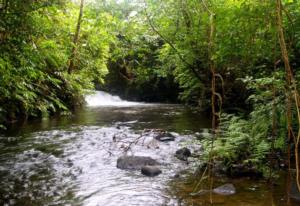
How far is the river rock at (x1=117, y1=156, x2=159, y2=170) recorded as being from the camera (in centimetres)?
650

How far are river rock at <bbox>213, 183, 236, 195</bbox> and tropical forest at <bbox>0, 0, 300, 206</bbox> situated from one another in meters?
0.02

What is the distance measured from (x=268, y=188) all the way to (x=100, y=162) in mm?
3462

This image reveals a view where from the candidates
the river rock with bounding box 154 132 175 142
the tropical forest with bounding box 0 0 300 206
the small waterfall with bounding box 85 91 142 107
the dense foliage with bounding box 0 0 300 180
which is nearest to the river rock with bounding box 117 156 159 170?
the tropical forest with bounding box 0 0 300 206

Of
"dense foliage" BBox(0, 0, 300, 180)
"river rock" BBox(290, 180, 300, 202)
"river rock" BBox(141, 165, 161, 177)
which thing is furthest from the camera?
"river rock" BBox(141, 165, 161, 177)

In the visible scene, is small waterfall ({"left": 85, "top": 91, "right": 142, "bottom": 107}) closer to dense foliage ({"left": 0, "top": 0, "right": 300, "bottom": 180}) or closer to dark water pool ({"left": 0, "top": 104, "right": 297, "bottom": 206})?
dense foliage ({"left": 0, "top": 0, "right": 300, "bottom": 180})

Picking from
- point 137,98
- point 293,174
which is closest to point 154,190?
point 293,174

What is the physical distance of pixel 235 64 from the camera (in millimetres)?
10078

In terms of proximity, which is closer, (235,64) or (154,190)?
(154,190)

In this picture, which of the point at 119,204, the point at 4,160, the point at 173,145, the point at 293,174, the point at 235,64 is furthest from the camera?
the point at 235,64

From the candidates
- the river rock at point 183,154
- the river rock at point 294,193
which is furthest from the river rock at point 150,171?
the river rock at point 294,193

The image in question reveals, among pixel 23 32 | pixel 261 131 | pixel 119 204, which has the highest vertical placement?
pixel 23 32

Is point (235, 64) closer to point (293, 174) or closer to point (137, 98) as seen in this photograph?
point (293, 174)

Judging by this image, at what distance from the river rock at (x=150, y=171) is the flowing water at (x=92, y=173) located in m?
0.11

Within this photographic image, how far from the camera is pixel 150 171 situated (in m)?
6.03
